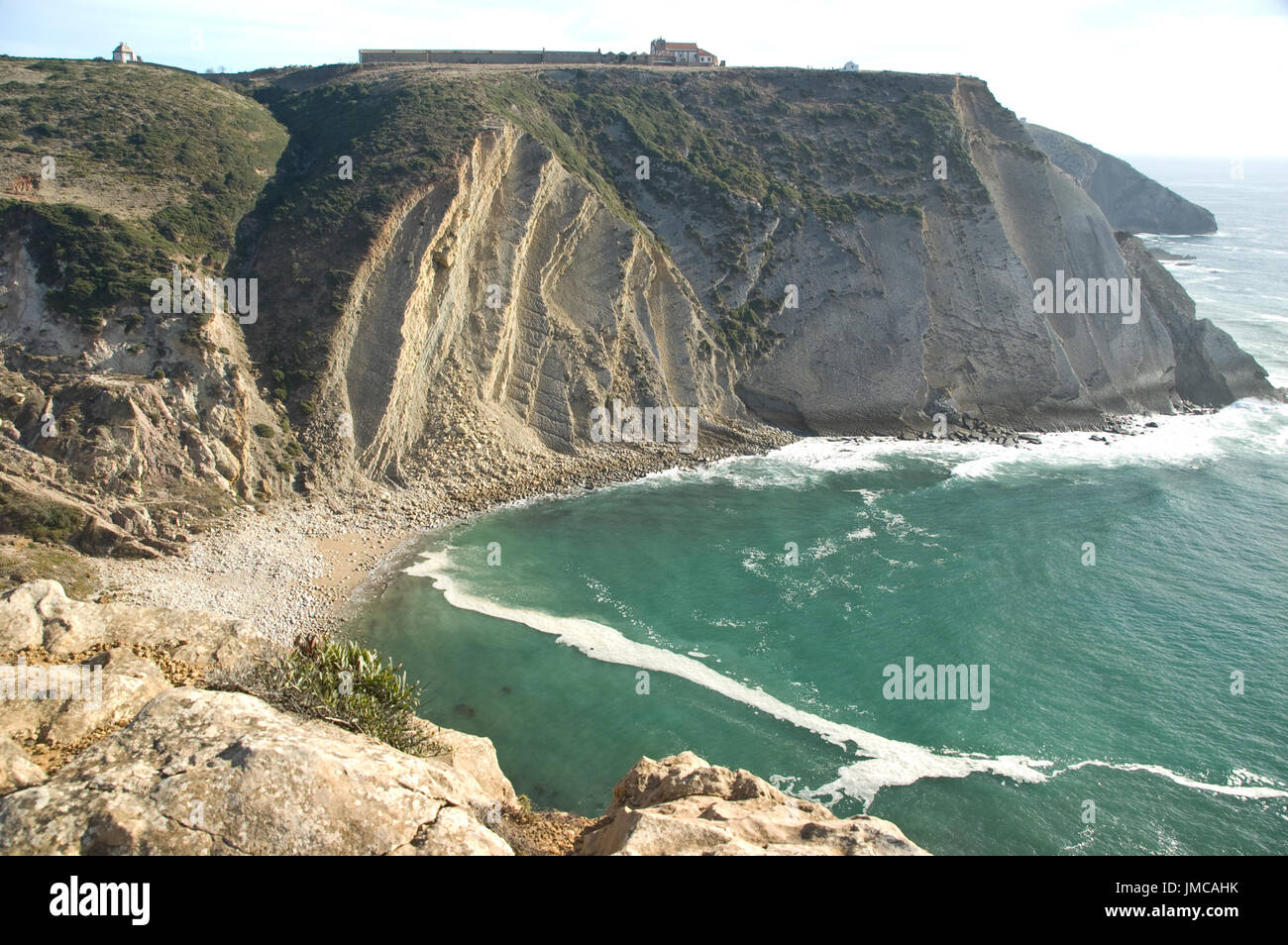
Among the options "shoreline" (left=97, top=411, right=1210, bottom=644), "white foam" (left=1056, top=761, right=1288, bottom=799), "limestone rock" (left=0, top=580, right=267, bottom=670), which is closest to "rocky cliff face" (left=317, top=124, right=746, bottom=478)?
"shoreline" (left=97, top=411, right=1210, bottom=644)

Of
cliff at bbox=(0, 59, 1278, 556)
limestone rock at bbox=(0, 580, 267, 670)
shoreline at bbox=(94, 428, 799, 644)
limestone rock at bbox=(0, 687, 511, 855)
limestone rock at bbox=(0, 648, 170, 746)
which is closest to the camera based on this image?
limestone rock at bbox=(0, 687, 511, 855)

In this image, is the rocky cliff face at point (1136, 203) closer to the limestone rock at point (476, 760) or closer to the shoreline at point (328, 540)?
the shoreline at point (328, 540)

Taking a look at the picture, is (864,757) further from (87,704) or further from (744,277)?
(744,277)

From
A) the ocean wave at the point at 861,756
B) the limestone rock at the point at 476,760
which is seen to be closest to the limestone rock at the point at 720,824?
the limestone rock at the point at 476,760

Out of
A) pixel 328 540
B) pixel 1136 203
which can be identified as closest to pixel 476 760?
pixel 328 540

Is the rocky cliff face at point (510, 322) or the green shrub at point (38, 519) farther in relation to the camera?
the rocky cliff face at point (510, 322)

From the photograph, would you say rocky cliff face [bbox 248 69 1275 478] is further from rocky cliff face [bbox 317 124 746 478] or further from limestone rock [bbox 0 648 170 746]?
limestone rock [bbox 0 648 170 746]

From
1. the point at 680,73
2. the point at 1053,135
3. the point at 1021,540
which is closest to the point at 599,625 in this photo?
the point at 1021,540
